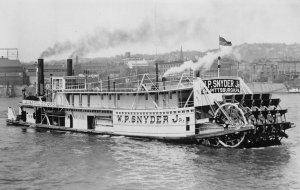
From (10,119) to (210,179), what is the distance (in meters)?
31.8

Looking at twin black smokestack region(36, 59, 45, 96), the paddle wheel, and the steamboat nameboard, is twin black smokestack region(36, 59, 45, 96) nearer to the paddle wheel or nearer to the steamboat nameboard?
the steamboat nameboard

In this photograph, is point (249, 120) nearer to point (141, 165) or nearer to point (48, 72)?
point (141, 165)

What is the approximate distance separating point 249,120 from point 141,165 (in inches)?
348

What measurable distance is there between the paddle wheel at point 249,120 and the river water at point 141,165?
730mm

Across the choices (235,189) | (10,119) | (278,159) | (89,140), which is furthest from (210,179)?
(10,119)

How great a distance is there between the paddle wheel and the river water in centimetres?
73

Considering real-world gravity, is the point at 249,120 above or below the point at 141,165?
above

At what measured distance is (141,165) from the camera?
26266 millimetres

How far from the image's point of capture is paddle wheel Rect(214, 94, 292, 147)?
98.8 ft

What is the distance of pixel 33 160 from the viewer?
28.2 metres

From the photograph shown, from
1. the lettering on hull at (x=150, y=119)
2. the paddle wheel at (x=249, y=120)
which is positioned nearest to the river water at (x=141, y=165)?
the paddle wheel at (x=249, y=120)

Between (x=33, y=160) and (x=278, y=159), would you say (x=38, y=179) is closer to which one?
(x=33, y=160)

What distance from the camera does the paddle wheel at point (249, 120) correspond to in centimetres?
3012

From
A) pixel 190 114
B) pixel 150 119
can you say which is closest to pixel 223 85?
pixel 190 114
